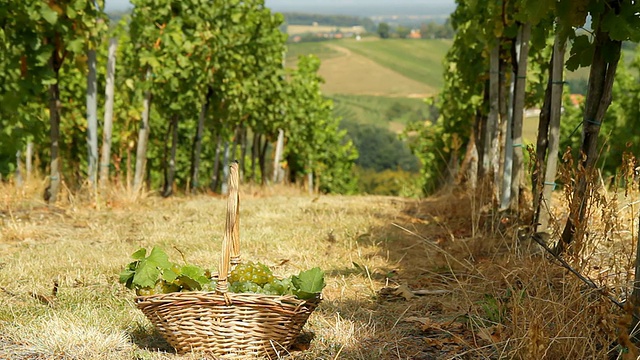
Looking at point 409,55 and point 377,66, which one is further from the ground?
point 409,55

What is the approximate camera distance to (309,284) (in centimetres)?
338

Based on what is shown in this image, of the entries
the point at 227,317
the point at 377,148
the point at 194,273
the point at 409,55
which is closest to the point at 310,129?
the point at 194,273

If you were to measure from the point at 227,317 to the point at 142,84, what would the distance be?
743 centimetres

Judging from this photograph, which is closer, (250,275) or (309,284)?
(309,284)

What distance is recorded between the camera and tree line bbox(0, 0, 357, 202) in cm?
763

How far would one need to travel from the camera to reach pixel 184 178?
84.3 ft

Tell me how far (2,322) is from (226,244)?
4.61ft

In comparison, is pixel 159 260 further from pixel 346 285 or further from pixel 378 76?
pixel 378 76

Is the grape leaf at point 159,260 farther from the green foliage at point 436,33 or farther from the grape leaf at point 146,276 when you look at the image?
the green foliage at point 436,33

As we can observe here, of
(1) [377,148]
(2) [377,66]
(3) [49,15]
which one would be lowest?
(1) [377,148]

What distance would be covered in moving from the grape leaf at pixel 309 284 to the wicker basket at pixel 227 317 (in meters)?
0.04

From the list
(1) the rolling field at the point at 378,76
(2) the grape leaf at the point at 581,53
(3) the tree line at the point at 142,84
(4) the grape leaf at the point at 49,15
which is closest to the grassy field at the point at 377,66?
(1) the rolling field at the point at 378,76

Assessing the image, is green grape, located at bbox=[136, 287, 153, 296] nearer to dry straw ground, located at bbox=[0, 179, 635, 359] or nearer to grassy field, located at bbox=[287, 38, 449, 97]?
dry straw ground, located at bbox=[0, 179, 635, 359]

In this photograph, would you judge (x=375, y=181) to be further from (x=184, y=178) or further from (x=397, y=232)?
(x=397, y=232)
